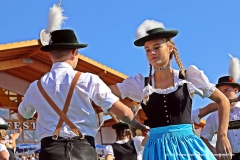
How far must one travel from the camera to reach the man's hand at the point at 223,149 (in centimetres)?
354

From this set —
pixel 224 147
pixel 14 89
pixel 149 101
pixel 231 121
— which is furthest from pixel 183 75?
pixel 14 89

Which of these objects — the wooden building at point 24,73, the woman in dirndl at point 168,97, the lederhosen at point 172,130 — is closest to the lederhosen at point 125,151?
the woman in dirndl at point 168,97

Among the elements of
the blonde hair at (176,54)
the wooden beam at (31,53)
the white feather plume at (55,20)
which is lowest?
the blonde hair at (176,54)

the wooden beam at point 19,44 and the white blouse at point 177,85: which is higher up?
the wooden beam at point 19,44

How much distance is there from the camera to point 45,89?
11.5 ft

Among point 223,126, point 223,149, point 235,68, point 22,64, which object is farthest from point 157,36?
point 22,64

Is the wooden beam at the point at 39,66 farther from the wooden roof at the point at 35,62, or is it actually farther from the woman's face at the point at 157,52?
the woman's face at the point at 157,52

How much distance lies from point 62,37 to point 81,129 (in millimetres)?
701

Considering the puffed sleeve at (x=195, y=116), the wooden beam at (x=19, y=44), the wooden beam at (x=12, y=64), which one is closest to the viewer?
→ the puffed sleeve at (x=195, y=116)

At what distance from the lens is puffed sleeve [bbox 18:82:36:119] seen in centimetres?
364

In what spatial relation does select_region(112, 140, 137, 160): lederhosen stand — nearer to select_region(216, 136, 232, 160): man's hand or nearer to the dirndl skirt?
the dirndl skirt

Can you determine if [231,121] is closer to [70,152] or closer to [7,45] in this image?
[70,152]

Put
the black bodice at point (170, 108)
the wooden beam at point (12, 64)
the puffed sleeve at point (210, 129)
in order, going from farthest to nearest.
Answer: the wooden beam at point (12, 64) → the puffed sleeve at point (210, 129) → the black bodice at point (170, 108)

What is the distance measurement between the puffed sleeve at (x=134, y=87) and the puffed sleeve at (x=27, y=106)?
724 millimetres
